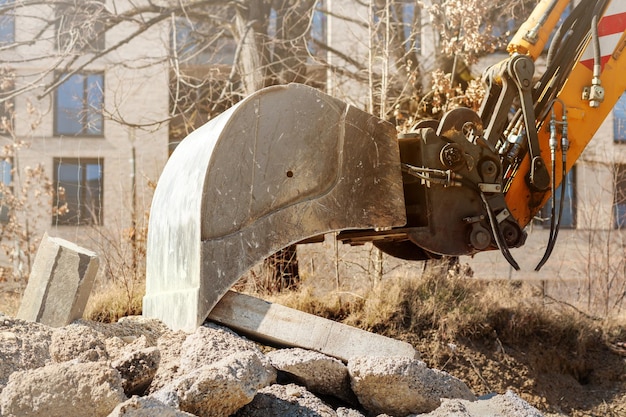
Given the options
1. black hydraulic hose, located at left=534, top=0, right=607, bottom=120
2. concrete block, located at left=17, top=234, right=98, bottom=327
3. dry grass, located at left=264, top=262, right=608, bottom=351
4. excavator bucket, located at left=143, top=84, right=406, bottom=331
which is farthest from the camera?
dry grass, located at left=264, top=262, right=608, bottom=351

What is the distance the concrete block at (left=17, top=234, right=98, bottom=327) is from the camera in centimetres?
449

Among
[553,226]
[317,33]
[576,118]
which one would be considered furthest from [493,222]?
[317,33]

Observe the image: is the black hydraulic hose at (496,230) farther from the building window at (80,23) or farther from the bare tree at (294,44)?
the building window at (80,23)

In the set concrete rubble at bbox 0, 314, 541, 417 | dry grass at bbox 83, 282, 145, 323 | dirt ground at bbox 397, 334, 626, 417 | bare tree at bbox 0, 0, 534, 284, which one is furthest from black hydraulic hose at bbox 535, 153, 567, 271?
bare tree at bbox 0, 0, 534, 284

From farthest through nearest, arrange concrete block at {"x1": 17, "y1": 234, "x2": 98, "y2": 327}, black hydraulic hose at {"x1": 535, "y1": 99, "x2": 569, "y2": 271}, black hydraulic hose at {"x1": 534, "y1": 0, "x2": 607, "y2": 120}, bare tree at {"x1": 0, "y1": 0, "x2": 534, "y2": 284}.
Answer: bare tree at {"x1": 0, "y1": 0, "x2": 534, "y2": 284} → black hydraulic hose at {"x1": 534, "y1": 0, "x2": 607, "y2": 120} → concrete block at {"x1": 17, "y1": 234, "x2": 98, "y2": 327} → black hydraulic hose at {"x1": 535, "y1": 99, "x2": 569, "y2": 271}

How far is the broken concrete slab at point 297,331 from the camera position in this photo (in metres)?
4.20

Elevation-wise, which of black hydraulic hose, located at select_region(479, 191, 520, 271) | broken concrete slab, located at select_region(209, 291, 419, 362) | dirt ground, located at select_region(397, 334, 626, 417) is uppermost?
black hydraulic hose, located at select_region(479, 191, 520, 271)

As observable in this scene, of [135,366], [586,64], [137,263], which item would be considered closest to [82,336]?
[135,366]

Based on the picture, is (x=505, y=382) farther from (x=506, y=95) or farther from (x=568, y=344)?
(x=506, y=95)

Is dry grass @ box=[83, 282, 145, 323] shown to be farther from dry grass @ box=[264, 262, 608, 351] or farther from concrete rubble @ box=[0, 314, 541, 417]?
concrete rubble @ box=[0, 314, 541, 417]

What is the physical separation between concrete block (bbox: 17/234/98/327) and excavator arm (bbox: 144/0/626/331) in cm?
38

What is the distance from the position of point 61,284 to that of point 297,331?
55.0 inches

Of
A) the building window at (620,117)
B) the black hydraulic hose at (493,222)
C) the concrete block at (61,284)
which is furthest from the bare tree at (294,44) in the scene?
the concrete block at (61,284)

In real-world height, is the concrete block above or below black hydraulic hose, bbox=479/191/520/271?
below
